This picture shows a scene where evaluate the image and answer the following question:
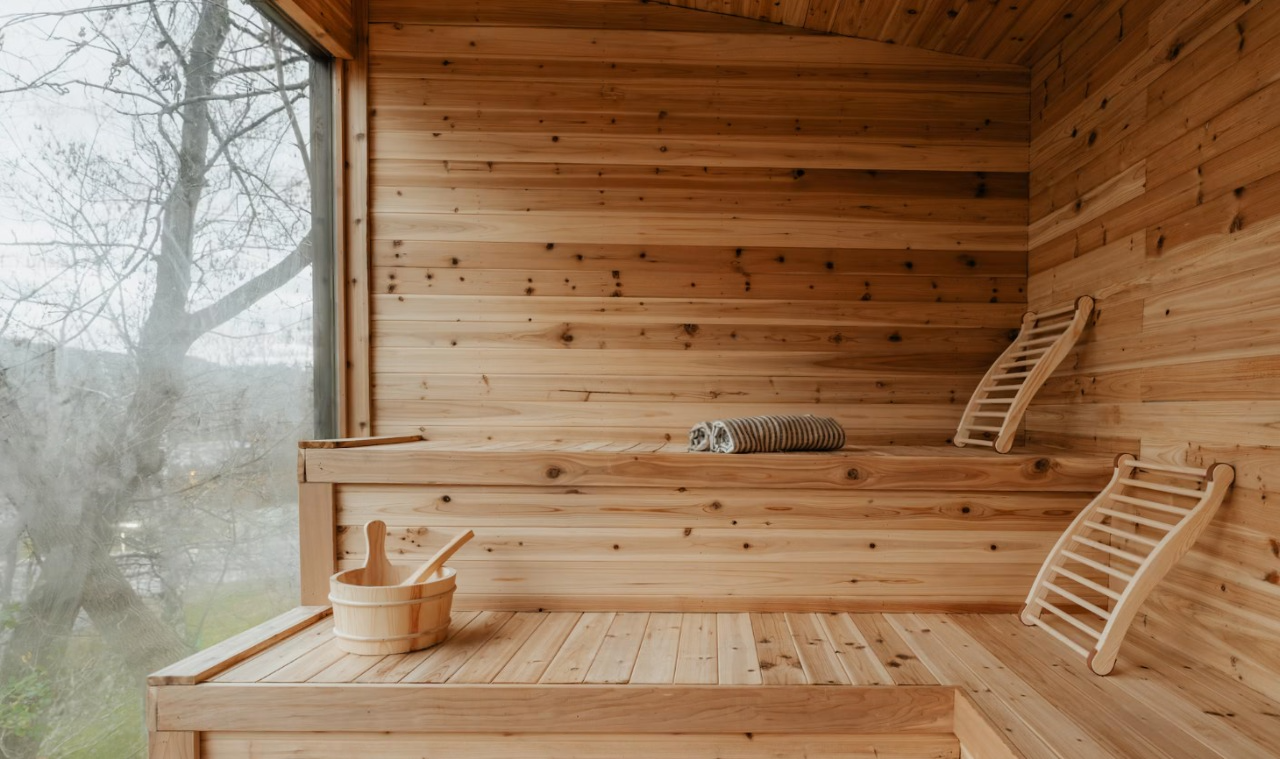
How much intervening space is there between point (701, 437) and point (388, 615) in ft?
3.63

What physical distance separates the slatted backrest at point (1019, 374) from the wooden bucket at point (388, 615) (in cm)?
183

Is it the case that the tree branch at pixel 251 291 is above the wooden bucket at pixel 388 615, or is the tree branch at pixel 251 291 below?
above

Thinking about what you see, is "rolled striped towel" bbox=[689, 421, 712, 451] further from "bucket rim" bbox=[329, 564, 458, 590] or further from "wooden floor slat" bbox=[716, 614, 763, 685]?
"bucket rim" bbox=[329, 564, 458, 590]

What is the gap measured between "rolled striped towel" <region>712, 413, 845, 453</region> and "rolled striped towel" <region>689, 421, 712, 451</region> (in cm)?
2

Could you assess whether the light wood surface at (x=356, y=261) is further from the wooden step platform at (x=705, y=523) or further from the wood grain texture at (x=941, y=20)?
the wood grain texture at (x=941, y=20)

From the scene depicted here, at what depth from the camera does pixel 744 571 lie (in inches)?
89.0

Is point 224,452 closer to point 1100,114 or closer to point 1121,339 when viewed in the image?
point 1121,339


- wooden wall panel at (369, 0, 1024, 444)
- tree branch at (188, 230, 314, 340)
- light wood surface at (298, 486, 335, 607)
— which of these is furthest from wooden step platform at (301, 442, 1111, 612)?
wooden wall panel at (369, 0, 1024, 444)

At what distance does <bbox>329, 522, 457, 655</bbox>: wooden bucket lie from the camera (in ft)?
6.18

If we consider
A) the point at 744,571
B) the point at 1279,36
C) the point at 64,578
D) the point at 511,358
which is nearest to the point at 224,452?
the point at 64,578

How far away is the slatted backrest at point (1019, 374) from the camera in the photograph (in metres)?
2.37

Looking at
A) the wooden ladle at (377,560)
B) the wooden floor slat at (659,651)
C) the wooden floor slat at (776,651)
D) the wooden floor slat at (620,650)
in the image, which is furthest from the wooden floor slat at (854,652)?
the wooden ladle at (377,560)

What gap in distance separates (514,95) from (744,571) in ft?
6.51

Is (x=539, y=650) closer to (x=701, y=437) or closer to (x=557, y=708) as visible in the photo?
(x=557, y=708)
